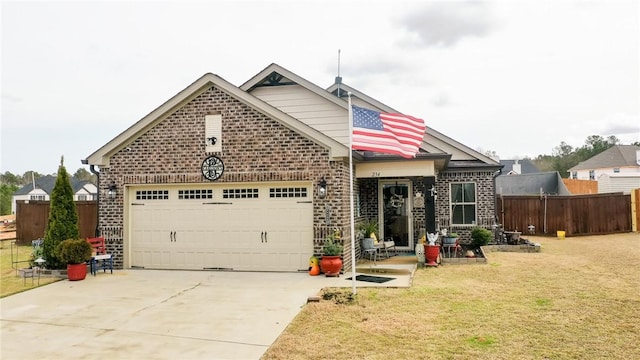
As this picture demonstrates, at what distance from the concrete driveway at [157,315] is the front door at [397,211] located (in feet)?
14.9

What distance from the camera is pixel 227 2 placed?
11906 mm

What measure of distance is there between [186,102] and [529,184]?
26181 mm

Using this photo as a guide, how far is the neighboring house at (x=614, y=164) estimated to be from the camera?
153 ft

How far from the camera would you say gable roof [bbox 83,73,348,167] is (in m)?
11.0

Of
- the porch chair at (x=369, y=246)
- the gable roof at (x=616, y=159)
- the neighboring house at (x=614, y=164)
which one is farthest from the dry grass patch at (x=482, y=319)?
the gable roof at (x=616, y=159)

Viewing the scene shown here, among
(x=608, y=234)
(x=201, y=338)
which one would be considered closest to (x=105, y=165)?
(x=201, y=338)

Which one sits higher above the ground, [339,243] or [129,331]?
[339,243]

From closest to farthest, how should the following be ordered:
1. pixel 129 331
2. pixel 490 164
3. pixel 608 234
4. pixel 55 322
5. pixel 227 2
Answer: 1. pixel 129 331
2. pixel 55 322
3. pixel 227 2
4. pixel 490 164
5. pixel 608 234

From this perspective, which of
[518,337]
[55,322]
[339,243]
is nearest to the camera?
[518,337]

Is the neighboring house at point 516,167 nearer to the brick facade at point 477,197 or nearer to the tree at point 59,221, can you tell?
the brick facade at point 477,197

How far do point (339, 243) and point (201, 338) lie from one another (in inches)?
198

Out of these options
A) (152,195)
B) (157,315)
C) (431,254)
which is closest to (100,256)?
(152,195)

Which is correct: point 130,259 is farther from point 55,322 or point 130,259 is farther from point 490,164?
point 490,164

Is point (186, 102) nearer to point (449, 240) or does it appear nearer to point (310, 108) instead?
point (310, 108)
